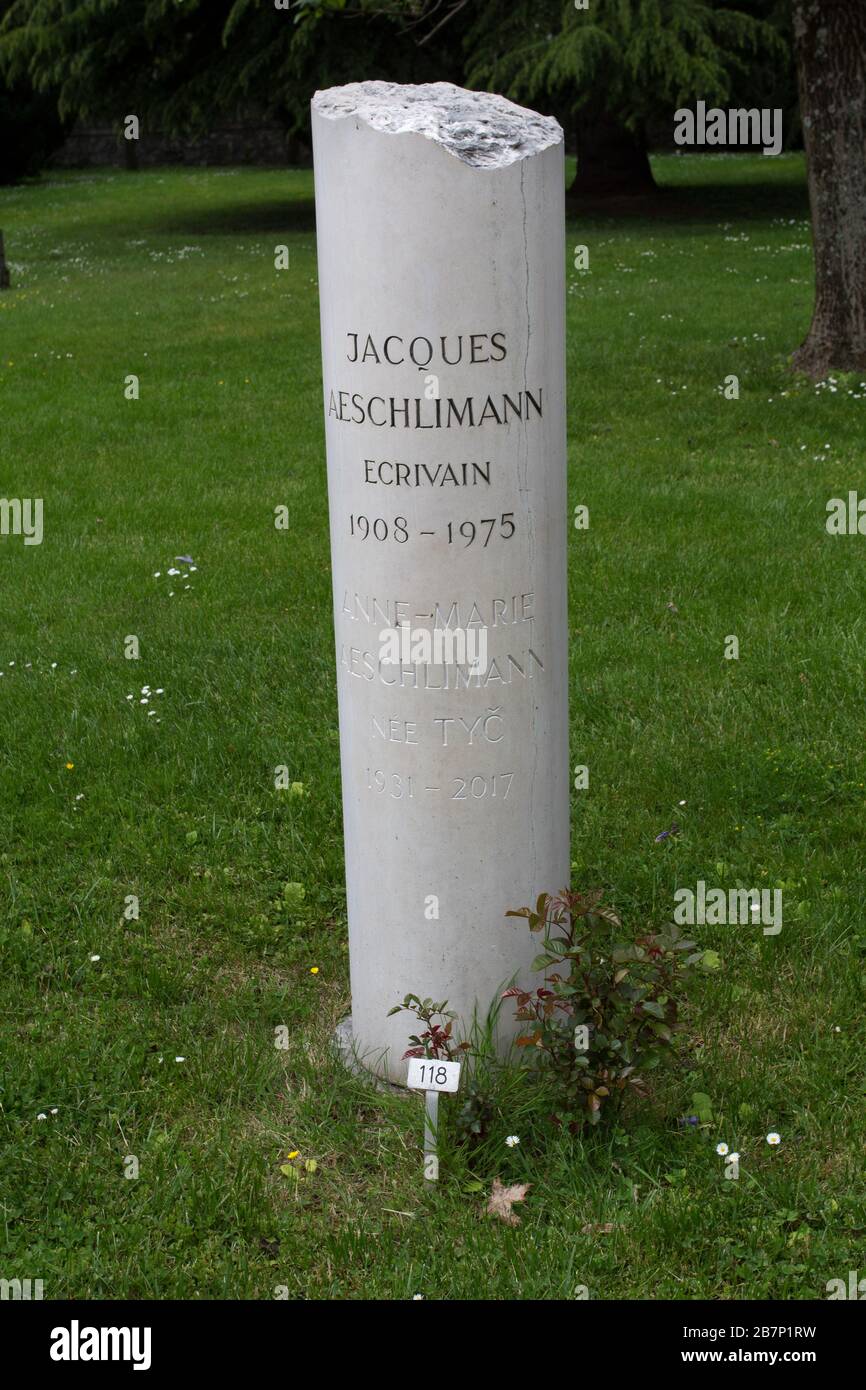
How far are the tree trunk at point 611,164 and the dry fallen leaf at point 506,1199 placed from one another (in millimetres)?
23300

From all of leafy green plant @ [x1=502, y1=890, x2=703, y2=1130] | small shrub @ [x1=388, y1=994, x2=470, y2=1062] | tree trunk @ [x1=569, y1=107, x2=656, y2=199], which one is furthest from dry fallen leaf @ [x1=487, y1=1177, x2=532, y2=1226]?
tree trunk @ [x1=569, y1=107, x2=656, y2=199]

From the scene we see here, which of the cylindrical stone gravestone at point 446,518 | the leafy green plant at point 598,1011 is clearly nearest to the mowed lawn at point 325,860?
the leafy green plant at point 598,1011

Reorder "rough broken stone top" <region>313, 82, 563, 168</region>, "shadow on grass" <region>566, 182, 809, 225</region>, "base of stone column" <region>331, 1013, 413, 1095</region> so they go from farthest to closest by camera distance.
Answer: "shadow on grass" <region>566, 182, 809, 225</region>
"base of stone column" <region>331, 1013, 413, 1095</region>
"rough broken stone top" <region>313, 82, 563, 168</region>

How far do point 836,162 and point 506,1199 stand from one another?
908cm

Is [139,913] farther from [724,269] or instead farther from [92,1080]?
[724,269]

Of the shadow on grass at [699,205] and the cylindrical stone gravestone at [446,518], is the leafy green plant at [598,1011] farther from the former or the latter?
the shadow on grass at [699,205]

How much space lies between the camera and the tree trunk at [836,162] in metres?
10.3

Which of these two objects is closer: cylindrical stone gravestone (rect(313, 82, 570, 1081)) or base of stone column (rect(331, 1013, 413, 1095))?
cylindrical stone gravestone (rect(313, 82, 570, 1081))

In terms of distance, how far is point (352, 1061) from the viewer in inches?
159

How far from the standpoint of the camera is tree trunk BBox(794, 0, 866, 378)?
10.3 metres

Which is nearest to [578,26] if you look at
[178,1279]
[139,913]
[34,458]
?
[34,458]

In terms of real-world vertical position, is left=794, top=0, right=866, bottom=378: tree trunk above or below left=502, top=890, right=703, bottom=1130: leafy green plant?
above

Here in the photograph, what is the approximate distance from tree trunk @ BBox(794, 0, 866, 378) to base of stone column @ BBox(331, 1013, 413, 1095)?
26.7 feet

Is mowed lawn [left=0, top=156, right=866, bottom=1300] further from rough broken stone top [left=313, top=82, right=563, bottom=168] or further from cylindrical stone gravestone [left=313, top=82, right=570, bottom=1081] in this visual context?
rough broken stone top [left=313, top=82, right=563, bottom=168]
